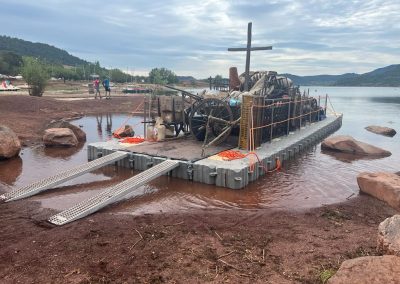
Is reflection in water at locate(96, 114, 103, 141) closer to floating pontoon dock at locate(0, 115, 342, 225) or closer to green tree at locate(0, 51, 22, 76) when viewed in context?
floating pontoon dock at locate(0, 115, 342, 225)

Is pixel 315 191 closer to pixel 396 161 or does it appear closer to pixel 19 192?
pixel 396 161

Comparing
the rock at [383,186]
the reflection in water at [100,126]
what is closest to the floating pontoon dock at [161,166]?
the rock at [383,186]

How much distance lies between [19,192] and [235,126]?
771 cm

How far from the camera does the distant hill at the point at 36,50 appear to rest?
12862cm

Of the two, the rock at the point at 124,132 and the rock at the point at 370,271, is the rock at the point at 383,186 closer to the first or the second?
the rock at the point at 370,271

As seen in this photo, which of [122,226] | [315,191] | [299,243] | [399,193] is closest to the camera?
[299,243]

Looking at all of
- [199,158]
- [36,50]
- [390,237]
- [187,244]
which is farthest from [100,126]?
[36,50]

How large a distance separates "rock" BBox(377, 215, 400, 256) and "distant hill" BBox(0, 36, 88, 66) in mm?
130686

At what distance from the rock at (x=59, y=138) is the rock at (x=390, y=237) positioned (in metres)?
13.5

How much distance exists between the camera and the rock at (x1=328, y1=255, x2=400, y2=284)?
13.5 feet

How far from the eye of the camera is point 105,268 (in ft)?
17.6

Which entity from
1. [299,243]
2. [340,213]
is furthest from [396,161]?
[299,243]

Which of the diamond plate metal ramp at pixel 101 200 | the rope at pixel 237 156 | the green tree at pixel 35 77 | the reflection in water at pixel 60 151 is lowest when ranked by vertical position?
the reflection in water at pixel 60 151

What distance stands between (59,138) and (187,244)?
1116 cm
